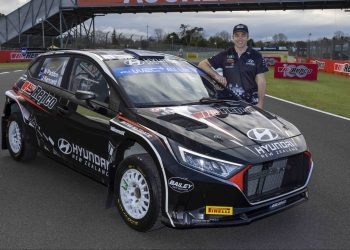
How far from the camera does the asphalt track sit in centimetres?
400

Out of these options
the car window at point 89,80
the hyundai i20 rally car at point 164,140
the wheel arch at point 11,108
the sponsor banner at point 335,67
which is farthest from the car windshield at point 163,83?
the sponsor banner at point 335,67

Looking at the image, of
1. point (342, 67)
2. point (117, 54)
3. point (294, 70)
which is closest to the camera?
point (117, 54)

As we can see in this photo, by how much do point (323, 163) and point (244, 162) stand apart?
3.54m

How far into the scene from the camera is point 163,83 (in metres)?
4.99

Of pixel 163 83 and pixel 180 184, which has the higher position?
pixel 163 83

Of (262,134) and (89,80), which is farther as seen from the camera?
(89,80)

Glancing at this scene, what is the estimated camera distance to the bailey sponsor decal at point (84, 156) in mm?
4723

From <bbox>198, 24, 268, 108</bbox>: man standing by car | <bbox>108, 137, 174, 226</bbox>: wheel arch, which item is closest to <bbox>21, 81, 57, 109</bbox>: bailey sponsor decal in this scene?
<bbox>108, 137, 174, 226</bbox>: wheel arch

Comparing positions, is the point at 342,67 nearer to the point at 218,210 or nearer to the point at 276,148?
the point at 276,148

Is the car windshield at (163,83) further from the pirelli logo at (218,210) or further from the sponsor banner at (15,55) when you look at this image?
the sponsor banner at (15,55)

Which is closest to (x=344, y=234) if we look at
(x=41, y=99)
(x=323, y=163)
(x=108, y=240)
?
(x=108, y=240)

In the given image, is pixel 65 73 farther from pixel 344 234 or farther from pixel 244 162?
pixel 344 234

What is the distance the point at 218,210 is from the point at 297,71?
2558 centimetres

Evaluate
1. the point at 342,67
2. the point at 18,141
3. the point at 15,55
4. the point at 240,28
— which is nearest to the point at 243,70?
the point at 240,28
